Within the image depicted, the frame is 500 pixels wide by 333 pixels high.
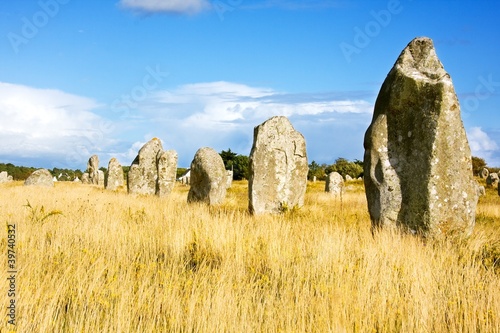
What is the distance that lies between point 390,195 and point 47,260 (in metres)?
5.97

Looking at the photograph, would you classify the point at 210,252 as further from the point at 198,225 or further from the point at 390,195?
the point at 390,195

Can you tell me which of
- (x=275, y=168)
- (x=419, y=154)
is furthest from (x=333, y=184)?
(x=419, y=154)

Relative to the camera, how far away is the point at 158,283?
17.5 feet

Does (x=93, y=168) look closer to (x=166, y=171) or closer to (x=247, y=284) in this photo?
(x=166, y=171)

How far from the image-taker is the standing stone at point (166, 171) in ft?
74.5

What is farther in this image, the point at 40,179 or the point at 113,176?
the point at 113,176

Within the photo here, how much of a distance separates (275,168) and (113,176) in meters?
22.1

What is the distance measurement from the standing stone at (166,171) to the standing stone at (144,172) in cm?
140

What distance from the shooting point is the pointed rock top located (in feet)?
30.0

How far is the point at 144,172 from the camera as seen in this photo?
2462cm

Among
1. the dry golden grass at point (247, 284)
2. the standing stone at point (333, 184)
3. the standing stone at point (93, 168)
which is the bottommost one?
the dry golden grass at point (247, 284)

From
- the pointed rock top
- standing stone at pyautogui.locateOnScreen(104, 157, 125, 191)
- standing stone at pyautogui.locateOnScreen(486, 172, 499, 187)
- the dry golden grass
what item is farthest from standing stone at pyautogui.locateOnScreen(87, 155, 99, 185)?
the pointed rock top

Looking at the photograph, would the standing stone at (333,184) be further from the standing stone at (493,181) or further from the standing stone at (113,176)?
the standing stone at (493,181)

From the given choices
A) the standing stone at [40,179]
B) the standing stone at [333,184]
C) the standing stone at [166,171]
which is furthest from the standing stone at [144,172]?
the standing stone at [333,184]
